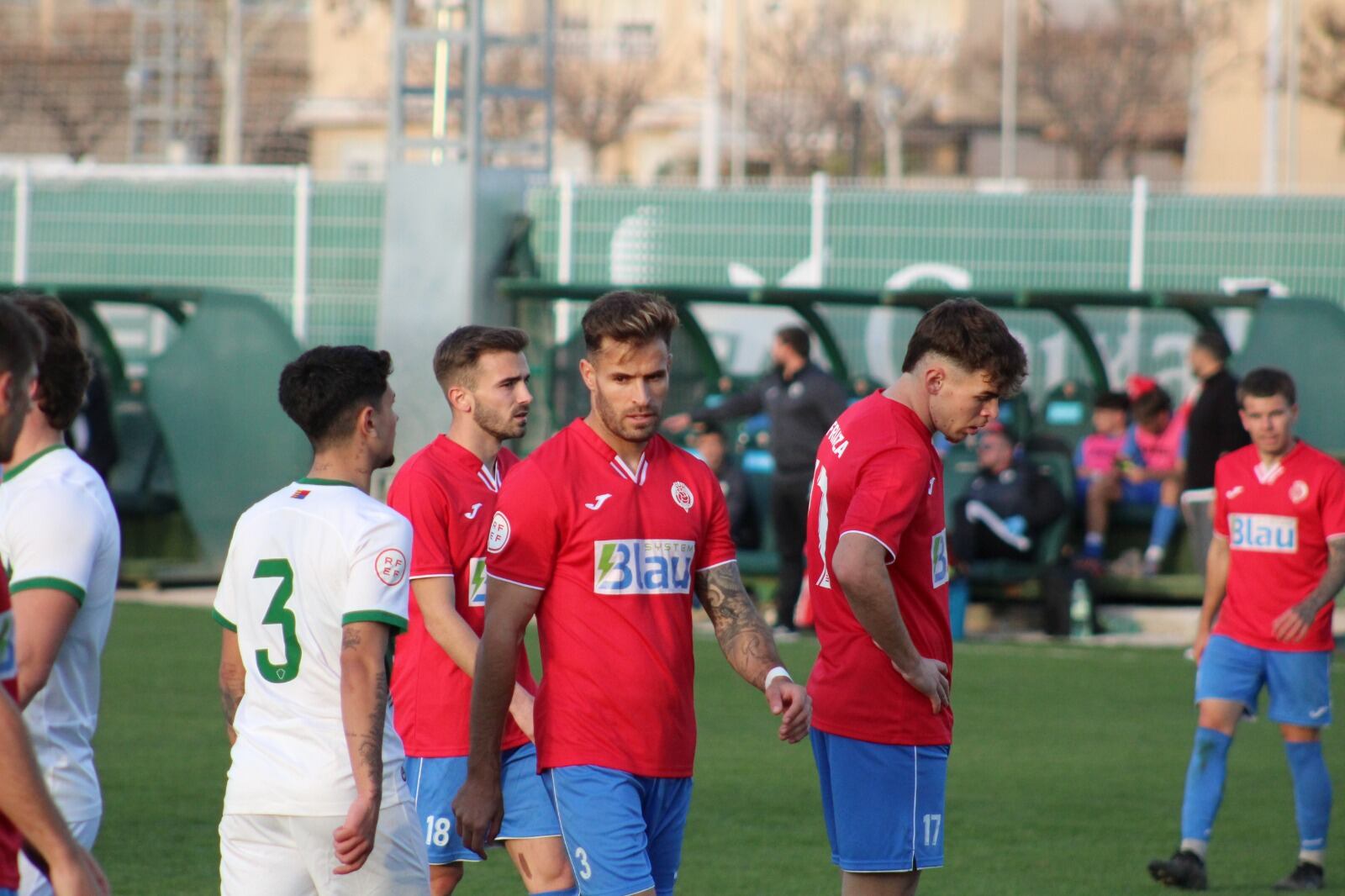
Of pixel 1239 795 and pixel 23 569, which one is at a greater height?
pixel 23 569

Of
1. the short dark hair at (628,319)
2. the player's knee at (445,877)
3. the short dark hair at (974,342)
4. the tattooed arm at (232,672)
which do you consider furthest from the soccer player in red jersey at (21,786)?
the player's knee at (445,877)

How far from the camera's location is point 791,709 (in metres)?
4.32

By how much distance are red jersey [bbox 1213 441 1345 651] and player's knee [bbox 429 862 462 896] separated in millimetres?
3502

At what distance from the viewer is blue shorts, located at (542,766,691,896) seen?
14.4 feet

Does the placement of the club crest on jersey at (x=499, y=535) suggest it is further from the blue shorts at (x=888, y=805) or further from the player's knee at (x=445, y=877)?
the player's knee at (x=445, y=877)

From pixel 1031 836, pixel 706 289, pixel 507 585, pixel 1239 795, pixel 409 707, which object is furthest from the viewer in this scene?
pixel 706 289

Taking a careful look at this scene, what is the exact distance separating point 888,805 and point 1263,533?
130 inches

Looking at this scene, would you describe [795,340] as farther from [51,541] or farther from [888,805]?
[51,541]

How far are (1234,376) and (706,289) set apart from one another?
13.8 ft

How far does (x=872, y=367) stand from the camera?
1742 cm

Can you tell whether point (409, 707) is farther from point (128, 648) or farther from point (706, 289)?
point (706, 289)

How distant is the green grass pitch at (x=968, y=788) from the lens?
7.37 meters

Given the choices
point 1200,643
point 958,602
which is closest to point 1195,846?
point 1200,643

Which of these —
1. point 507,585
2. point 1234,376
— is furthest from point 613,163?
point 507,585
